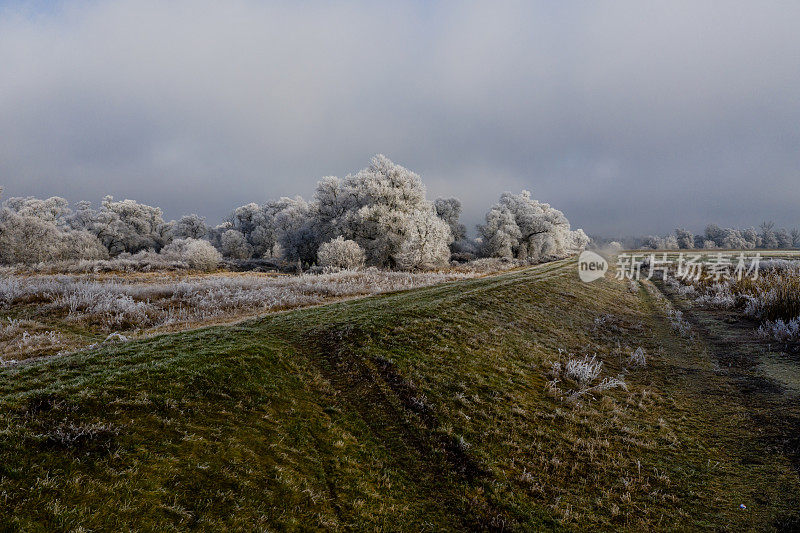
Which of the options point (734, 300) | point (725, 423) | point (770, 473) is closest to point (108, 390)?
point (770, 473)

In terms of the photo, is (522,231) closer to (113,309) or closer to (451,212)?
(451,212)

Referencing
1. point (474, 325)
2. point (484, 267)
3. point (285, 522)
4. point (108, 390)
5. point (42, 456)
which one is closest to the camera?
point (42, 456)

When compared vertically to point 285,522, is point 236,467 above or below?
above

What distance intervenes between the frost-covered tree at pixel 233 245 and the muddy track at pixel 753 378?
264ft

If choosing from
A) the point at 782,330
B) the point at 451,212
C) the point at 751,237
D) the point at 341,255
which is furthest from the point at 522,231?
the point at 751,237

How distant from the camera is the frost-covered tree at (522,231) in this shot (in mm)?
68438

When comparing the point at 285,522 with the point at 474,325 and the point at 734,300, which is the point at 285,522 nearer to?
the point at 474,325

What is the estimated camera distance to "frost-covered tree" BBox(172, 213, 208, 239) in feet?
314

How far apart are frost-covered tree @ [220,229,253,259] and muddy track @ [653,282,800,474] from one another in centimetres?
8047

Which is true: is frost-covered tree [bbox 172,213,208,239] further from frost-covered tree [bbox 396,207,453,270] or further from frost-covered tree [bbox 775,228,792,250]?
frost-covered tree [bbox 775,228,792,250]

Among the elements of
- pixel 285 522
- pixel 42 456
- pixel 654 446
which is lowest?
pixel 654 446

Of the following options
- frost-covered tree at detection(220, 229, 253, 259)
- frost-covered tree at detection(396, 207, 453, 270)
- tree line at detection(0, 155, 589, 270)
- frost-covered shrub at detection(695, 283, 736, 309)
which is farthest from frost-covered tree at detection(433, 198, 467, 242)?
frost-covered shrub at detection(695, 283, 736, 309)

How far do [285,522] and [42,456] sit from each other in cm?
302

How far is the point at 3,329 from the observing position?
37.5ft
